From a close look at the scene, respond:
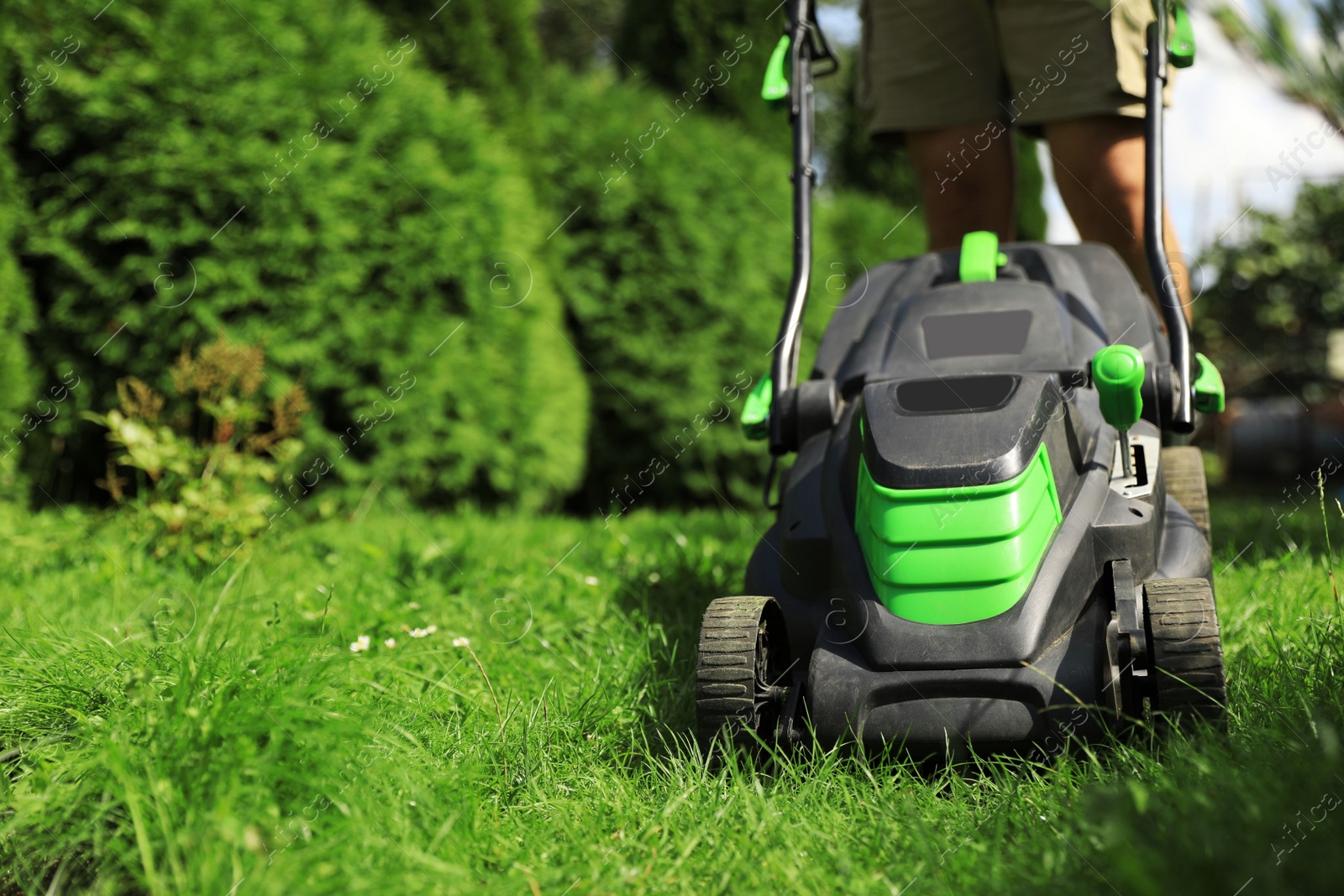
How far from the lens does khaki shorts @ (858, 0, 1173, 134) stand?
220 centimetres

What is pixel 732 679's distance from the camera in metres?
1.60

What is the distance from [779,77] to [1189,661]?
146cm

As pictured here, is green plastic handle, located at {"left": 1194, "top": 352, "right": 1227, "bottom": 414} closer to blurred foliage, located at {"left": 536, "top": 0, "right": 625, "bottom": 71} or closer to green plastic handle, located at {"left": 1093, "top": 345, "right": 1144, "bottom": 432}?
green plastic handle, located at {"left": 1093, "top": 345, "right": 1144, "bottom": 432}

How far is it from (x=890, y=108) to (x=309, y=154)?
2.32 meters

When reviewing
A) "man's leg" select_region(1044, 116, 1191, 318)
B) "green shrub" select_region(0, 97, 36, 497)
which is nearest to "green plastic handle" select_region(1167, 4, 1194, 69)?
"man's leg" select_region(1044, 116, 1191, 318)

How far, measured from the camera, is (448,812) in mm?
1394

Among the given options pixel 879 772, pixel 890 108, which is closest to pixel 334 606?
pixel 879 772

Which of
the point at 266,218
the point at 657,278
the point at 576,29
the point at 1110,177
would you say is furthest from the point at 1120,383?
the point at 576,29

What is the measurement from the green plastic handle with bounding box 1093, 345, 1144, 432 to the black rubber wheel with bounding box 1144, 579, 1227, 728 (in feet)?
1.00

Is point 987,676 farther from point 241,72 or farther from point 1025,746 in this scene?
point 241,72

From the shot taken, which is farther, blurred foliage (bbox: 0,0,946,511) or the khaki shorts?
blurred foliage (bbox: 0,0,946,511)

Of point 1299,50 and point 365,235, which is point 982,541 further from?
point 365,235

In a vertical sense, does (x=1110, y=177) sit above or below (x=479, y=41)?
below

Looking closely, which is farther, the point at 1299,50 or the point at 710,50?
the point at 710,50
